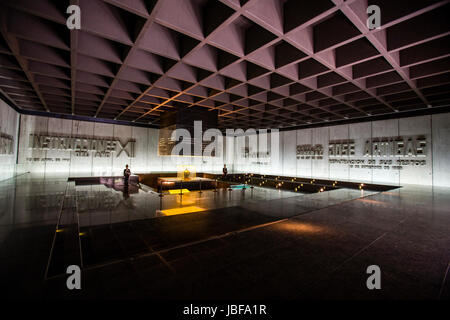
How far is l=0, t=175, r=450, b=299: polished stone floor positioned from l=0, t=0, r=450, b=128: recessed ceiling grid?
13.1 ft

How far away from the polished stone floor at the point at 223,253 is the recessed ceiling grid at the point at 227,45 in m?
3.98

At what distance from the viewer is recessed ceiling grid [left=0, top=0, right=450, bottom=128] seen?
3.90m

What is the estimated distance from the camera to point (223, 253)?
253cm

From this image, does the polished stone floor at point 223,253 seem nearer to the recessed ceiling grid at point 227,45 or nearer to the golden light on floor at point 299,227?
the golden light on floor at point 299,227

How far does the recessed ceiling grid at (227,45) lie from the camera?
3.90 metres

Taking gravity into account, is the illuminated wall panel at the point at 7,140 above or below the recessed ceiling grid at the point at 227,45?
below

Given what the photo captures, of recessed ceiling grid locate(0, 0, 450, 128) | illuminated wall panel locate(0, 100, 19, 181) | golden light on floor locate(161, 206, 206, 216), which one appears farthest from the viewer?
illuminated wall panel locate(0, 100, 19, 181)

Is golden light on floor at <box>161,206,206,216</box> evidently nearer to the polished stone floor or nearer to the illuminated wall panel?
the polished stone floor

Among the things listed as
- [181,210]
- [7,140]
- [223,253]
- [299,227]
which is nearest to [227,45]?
[181,210]

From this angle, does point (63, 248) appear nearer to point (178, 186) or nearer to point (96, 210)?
point (96, 210)

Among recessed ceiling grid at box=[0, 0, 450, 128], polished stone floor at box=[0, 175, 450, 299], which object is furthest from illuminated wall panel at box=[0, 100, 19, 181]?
polished stone floor at box=[0, 175, 450, 299]

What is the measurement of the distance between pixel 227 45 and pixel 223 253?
15.3 feet

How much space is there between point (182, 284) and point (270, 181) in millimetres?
12295

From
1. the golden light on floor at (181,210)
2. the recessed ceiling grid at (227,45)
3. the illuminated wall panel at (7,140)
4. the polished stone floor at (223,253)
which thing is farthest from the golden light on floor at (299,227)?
the illuminated wall panel at (7,140)
